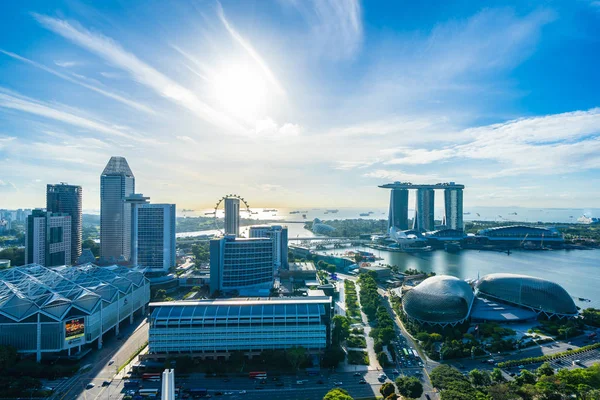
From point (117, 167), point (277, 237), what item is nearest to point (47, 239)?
point (117, 167)

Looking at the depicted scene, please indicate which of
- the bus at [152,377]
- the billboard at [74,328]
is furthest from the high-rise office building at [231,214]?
the bus at [152,377]

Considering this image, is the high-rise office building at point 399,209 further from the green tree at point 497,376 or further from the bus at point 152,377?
the bus at point 152,377

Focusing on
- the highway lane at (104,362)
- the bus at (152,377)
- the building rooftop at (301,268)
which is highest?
the building rooftop at (301,268)

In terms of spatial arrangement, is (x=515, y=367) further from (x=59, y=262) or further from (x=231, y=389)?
(x=59, y=262)

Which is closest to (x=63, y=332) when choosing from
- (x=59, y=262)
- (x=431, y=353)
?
(x=431, y=353)

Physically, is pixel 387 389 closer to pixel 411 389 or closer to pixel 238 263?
pixel 411 389

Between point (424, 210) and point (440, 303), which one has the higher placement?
point (424, 210)

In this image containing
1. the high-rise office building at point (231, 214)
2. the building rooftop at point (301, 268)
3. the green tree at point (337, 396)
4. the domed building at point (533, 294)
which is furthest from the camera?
the high-rise office building at point (231, 214)
